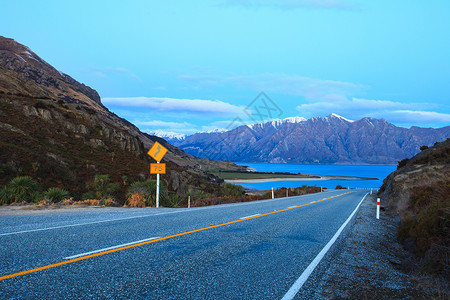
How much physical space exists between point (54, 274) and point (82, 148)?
3073 cm

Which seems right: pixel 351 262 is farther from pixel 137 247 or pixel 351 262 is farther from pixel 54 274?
pixel 54 274

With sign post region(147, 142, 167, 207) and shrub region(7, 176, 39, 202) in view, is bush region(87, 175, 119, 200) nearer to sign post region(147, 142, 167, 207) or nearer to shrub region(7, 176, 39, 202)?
shrub region(7, 176, 39, 202)

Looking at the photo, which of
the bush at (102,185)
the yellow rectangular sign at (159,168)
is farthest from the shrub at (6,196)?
the bush at (102,185)

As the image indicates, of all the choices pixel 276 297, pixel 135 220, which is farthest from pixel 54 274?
pixel 135 220

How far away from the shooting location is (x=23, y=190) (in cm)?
1539

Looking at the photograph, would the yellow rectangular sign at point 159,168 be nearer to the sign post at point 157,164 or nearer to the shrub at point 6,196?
the sign post at point 157,164

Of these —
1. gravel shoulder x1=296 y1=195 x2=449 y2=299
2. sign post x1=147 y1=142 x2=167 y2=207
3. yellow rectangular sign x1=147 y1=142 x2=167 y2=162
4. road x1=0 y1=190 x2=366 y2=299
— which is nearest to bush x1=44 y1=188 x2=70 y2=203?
sign post x1=147 y1=142 x2=167 y2=207

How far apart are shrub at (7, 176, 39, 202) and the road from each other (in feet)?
22.3

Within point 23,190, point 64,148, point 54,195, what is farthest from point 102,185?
point 23,190

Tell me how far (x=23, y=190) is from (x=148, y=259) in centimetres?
1319

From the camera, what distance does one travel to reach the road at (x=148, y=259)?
13.4 feet

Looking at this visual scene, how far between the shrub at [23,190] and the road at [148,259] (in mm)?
6812

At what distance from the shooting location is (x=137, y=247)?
615 centimetres

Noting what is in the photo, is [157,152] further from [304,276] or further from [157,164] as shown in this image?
[304,276]
